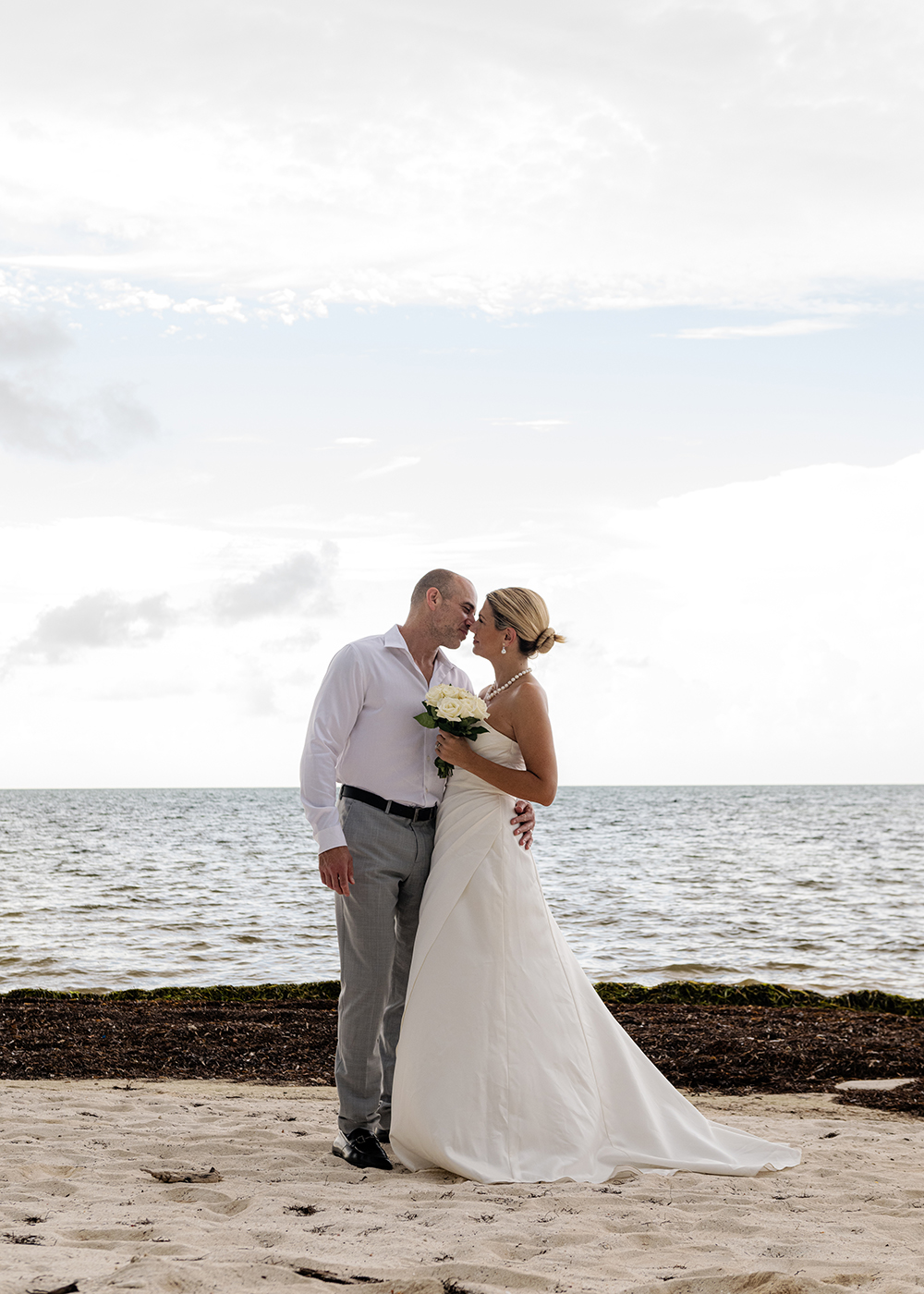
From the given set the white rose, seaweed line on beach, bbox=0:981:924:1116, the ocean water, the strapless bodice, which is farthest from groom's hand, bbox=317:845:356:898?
Result: the ocean water

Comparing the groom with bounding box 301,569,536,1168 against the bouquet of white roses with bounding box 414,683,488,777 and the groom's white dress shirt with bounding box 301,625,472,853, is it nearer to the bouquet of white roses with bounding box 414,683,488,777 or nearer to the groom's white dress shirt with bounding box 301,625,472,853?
the groom's white dress shirt with bounding box 301,625,472,853

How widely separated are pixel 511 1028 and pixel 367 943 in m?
0.70

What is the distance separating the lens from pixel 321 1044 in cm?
746

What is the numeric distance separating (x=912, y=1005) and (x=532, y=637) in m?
6.50

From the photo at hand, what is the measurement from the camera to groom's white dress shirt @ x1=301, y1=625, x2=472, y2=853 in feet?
14.8

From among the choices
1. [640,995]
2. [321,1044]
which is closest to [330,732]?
[321,1044]

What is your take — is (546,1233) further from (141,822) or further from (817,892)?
(141,822)

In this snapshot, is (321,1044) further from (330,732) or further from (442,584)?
(442,584)

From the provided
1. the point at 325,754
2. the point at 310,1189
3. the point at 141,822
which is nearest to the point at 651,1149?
the point at 310,1189

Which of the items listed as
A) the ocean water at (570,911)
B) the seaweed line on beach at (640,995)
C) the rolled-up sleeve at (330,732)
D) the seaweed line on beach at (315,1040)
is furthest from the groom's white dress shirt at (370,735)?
the ocean water at (570,911)

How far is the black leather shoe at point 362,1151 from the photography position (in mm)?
4348

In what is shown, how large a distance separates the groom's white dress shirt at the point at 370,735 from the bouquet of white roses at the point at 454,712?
0.65 ft

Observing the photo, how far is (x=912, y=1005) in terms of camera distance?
909 centimetres

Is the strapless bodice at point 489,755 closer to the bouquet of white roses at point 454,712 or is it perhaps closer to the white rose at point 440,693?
the bouquet of white roses at point 454,712
